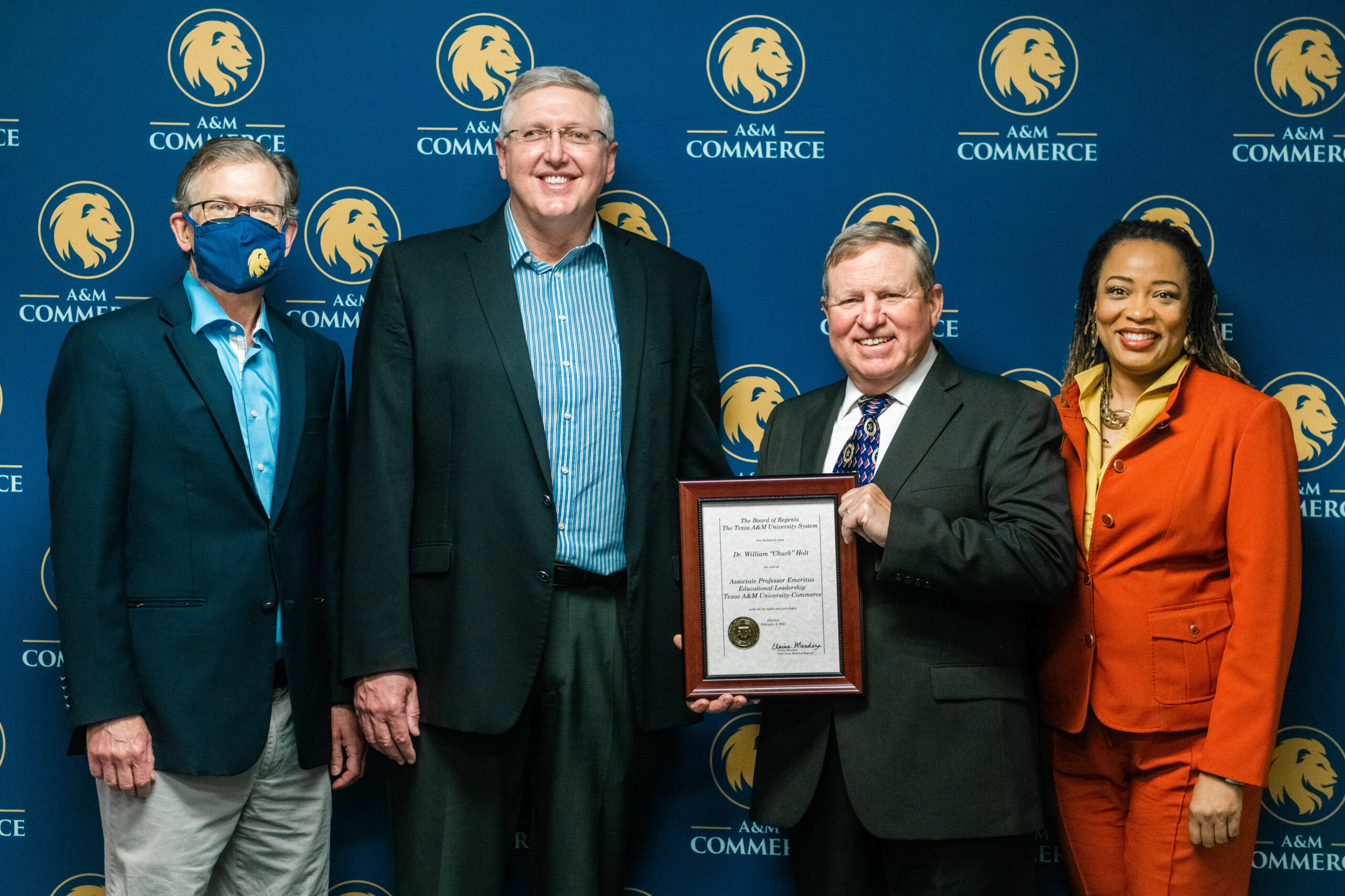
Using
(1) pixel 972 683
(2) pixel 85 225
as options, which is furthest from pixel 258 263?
(1) pixel 972 683

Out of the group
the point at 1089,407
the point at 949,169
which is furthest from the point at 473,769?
the point at 949,169

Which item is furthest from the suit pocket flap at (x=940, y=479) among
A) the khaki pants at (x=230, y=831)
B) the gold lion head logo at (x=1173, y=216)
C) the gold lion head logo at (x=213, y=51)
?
the gold lion head logo at (x=213, y=51)

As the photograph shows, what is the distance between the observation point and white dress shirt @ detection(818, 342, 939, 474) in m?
1.99

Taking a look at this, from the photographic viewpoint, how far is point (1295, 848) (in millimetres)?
2562

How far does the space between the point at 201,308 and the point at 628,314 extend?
2.99 feet

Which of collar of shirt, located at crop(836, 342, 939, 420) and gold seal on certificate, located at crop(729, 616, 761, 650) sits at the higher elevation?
collar of shirt, located at crop(836, 342, 939, 420)

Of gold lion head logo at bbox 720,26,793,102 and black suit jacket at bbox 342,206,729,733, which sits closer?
black suit jacket at bbox 342,206,729,733

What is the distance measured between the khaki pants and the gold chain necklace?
1920 millimetres

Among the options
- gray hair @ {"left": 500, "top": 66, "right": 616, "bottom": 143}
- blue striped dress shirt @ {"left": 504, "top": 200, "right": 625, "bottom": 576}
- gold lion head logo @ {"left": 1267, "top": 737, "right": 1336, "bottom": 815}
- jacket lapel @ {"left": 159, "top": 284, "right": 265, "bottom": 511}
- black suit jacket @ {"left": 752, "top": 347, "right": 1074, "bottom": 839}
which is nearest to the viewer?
black suit jacket @ {"left": 752, "top": 347, "right": 1074, "bottom": 839}

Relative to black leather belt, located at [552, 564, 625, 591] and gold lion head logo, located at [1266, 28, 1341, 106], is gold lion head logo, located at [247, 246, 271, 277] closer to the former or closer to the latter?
black leather belt, located at [552, 564, 625, 591]

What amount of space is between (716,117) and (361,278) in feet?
3.50

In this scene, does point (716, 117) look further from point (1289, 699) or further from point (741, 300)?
point (1289, 699)

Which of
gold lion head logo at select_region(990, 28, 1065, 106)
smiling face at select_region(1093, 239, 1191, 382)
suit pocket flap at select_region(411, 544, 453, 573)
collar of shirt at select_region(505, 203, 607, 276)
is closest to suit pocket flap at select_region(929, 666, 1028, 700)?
smiling face at select_region(1093, 239, 1191, 382)

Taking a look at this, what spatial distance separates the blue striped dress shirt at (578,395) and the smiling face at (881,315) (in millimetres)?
507
